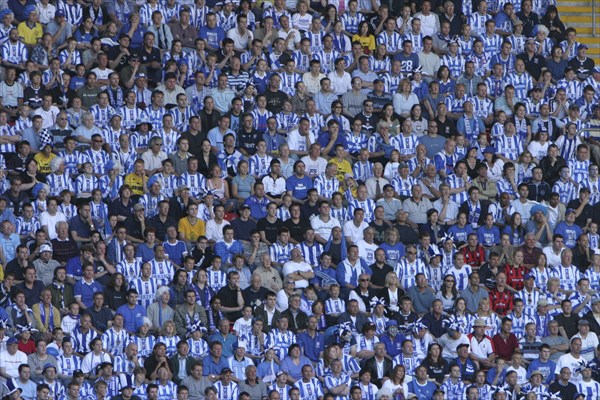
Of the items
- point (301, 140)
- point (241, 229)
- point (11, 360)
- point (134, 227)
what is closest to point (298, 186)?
point (301, 140)

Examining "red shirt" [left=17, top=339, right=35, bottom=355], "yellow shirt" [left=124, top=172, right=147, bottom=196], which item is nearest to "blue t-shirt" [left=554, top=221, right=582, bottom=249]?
"yellow shirt" [left=124, top=172, right=147, bottom=196]

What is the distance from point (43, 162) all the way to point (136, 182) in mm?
1377

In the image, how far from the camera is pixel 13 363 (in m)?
23.2

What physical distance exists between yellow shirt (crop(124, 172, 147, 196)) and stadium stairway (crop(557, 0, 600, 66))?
9374 millimetres

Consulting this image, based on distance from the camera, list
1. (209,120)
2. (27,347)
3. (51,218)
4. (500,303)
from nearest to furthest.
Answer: (27,347) → (51,218) → (500,303) → (209,120)

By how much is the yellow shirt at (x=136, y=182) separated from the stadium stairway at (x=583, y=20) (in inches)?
369

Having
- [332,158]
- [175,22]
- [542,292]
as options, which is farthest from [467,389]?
[175,22]

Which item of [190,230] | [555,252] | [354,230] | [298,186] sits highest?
[298,186]

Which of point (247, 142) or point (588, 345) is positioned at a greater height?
point (247, 142)

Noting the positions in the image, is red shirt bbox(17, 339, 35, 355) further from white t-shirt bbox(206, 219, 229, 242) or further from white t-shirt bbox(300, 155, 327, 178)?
white t-shirt bbox(300, 155, 327, 178)

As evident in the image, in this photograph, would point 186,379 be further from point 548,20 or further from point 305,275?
point 548,20

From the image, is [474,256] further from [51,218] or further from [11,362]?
[11,362]

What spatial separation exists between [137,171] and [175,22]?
3593 mm

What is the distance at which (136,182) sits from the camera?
26016 mm
